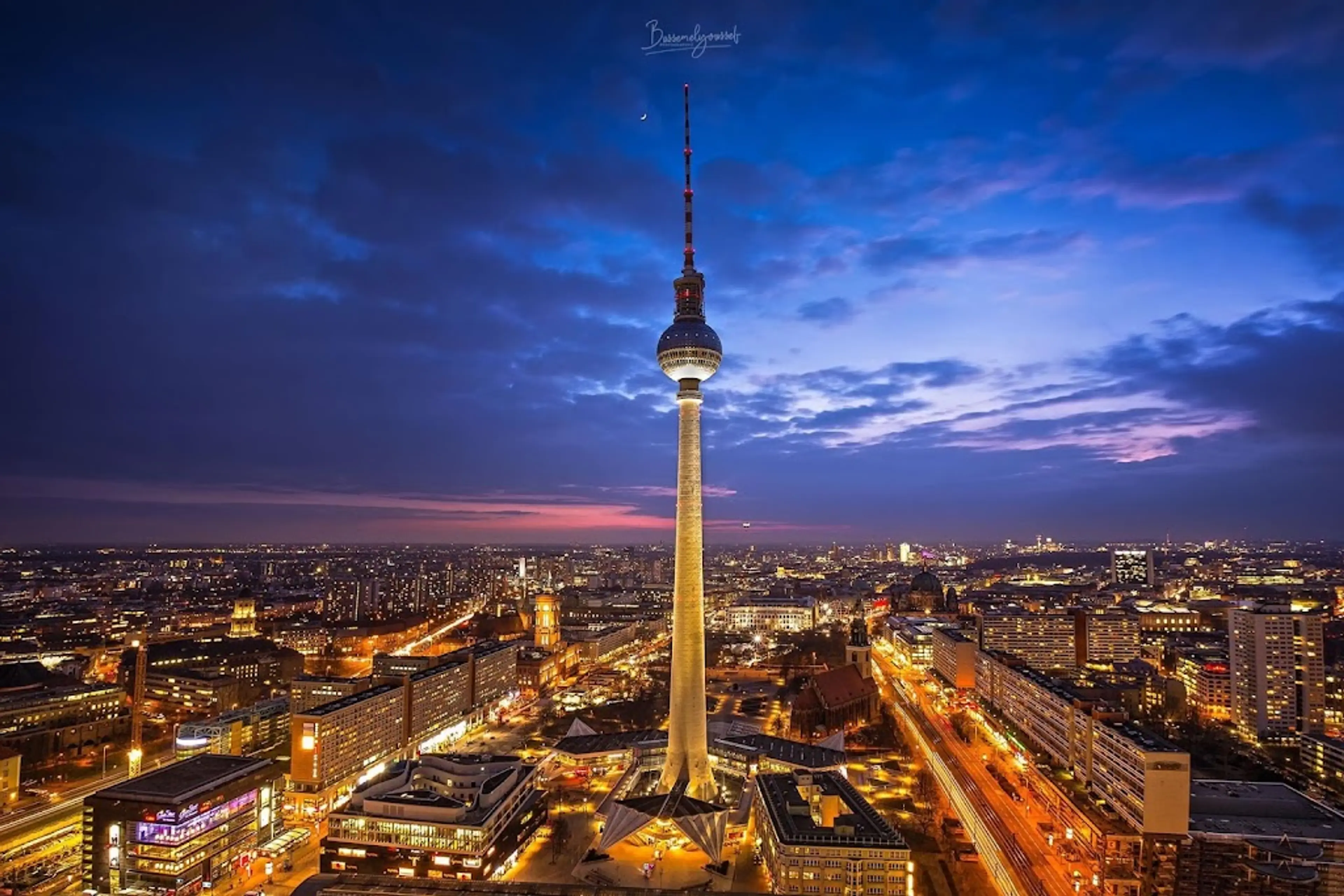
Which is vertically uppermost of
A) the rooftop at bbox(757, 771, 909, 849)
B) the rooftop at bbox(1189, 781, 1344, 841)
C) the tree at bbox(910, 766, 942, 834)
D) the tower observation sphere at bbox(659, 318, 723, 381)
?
the tower observation sphere at bbox(659, 318, 723, 381)

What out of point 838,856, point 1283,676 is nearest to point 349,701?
point 838,856

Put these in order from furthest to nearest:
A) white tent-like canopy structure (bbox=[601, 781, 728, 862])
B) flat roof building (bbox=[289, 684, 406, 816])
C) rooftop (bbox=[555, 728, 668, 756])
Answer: rooftop (bbox=[555, 728, 668, 756])
flat roof building (bbox=[289, 684, 406, 816])
white tent-like canopy structure (bbox=[601, 781, 728, 862])

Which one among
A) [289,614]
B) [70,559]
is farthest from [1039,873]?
[70,559]

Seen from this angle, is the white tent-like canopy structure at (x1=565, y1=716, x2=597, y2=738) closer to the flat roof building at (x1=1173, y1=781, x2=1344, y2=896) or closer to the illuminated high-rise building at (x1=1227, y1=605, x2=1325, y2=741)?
the flat roof building at (x1=1173, y1=781, x2=1344, y2=896)

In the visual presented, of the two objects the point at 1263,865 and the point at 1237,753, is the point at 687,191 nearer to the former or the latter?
the point at 1263,865

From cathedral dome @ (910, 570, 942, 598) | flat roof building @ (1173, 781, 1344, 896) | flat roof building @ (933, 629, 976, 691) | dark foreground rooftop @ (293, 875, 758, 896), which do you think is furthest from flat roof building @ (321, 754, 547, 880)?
cathedral dome @ (910, 570, 942, 598)
